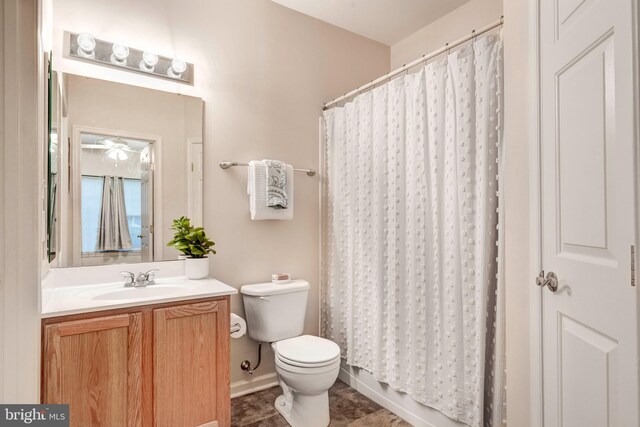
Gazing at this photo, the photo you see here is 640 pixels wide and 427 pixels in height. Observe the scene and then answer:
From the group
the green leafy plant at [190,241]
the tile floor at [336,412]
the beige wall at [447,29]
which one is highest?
the beige wall at [447,29]

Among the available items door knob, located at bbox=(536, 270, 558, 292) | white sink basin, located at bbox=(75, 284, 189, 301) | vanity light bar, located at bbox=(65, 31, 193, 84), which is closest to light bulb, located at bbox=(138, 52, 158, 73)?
vanity light bar, located at bbox=(65, 31, 193, 84)

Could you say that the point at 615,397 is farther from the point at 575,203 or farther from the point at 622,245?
the point at 575,203

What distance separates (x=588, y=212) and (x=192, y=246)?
1879 millimetres

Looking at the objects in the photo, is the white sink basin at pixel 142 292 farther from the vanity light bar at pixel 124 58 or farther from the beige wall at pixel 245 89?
the vanity light bar at pixel 124 58

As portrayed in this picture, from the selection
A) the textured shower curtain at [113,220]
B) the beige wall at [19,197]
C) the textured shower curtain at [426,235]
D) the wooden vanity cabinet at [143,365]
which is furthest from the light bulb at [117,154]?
the textured shower curtain at [426,235]

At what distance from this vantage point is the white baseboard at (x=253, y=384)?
2341 millimetres

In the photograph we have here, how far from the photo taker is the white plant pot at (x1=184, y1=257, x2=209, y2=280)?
206 centimetres

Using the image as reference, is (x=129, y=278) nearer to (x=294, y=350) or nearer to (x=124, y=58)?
(x=294, y=350)

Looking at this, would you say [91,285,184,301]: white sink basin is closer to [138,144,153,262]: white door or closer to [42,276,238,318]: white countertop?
[42,276,238,318]: white countertop

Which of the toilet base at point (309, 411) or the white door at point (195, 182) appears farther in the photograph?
the white door at point (195, 182)

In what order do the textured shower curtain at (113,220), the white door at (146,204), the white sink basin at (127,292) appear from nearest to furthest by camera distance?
the white sink basin at (127,292) < the textured shower curtain at (113,220) < the white door at (146,204)

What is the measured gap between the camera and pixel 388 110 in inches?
84.6

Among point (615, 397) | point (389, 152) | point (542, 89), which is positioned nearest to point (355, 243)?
point (389, 152)

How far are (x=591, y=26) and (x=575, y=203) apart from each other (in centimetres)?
49
